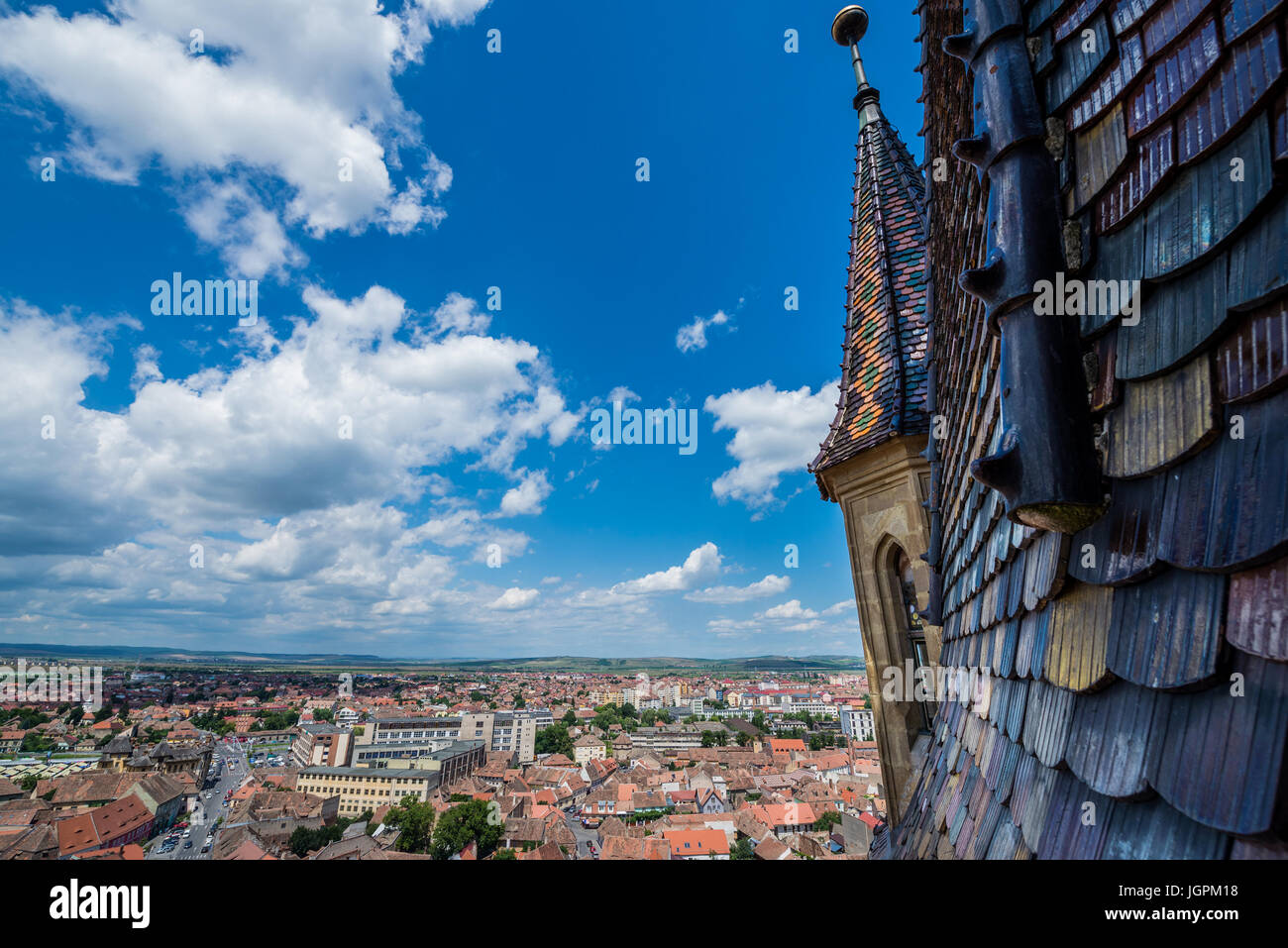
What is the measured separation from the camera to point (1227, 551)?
127 centimetres

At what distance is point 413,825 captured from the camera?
179 feet

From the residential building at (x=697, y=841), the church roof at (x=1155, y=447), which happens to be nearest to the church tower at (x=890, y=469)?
the church roof at (x=1155, y=447)

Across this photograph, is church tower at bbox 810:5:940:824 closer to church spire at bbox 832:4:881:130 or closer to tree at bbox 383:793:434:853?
church spire at bbox 832:4:881:130

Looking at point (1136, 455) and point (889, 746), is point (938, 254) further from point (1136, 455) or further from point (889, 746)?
point (889, 746)

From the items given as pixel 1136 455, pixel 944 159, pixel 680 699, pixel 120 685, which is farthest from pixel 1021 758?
pixel 680 699

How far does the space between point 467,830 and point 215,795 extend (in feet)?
103

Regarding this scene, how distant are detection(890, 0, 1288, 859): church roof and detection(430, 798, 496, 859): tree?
5907 centimetres

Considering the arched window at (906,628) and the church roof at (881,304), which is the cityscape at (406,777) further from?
the church roof at (881,304)

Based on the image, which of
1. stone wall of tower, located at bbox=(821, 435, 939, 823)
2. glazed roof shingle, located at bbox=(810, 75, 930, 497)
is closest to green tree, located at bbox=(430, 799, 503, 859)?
stone wall of tower, located at bbox=(821, 435, 939, 823)

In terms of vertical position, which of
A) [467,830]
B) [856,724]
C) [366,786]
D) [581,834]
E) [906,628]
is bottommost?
[856,724]

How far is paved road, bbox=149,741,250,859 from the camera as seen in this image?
1754 inches

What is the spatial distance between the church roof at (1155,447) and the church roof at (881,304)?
4450mm

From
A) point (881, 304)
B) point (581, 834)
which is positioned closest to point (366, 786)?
point (581, 834)

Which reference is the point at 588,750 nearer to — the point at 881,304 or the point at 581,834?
the point at 581,834
